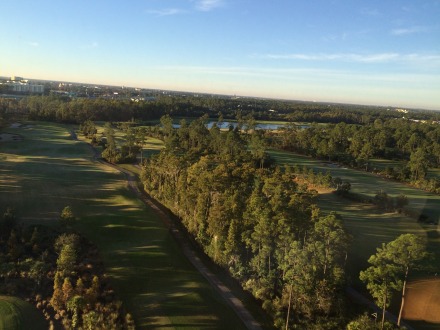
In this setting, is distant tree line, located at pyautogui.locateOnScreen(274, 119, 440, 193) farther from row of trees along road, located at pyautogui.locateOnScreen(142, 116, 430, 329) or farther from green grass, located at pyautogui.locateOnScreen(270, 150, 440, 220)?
row of trees along road, located at pyautogui.locateOnScreen(142, 116, 430, 329)

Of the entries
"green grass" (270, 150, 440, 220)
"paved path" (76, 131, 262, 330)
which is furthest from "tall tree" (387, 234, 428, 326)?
"green grass" (270, 150, 440, 220)

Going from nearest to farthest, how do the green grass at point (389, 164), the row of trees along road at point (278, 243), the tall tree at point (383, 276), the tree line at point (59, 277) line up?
1. the tall tree at point (383, 276)
2. the tree line at point (59, 277)
3. the row of trees along road at point (278, 243)
4. the green grass at point (389, 164)

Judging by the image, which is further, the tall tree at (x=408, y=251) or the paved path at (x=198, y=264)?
the paved path at (x=198, y=264)

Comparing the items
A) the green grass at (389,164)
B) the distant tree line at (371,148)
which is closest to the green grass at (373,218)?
the distant tree line at (371,148)

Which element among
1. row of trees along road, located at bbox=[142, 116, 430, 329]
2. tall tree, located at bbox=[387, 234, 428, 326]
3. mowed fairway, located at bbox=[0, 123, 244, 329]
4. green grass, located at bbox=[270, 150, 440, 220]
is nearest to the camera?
tall tree, located at bbox=[387, 234, 428, 326]

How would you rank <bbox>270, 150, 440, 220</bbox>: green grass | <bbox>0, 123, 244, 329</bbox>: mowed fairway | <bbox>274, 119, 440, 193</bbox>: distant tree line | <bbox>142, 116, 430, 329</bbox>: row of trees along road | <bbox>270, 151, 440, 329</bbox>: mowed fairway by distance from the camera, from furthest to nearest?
<bbox>274, 119, 440, 193</bbox>: distant tree line → <bbox>270, 150, 440, 220</bbox>: green grass → <bbox>270, 151, 440, 329</bbox>: mowed fairway → <bbox>0, 123, 244, 329</bbox>: mowed fairway → <bbox>142, 116, 430, 329</bbox>: row of trees along road

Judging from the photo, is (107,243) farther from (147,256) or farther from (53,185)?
(53,185)

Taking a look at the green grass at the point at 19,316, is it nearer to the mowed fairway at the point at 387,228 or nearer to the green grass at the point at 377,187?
the mowed fairway at the point at 387,228
